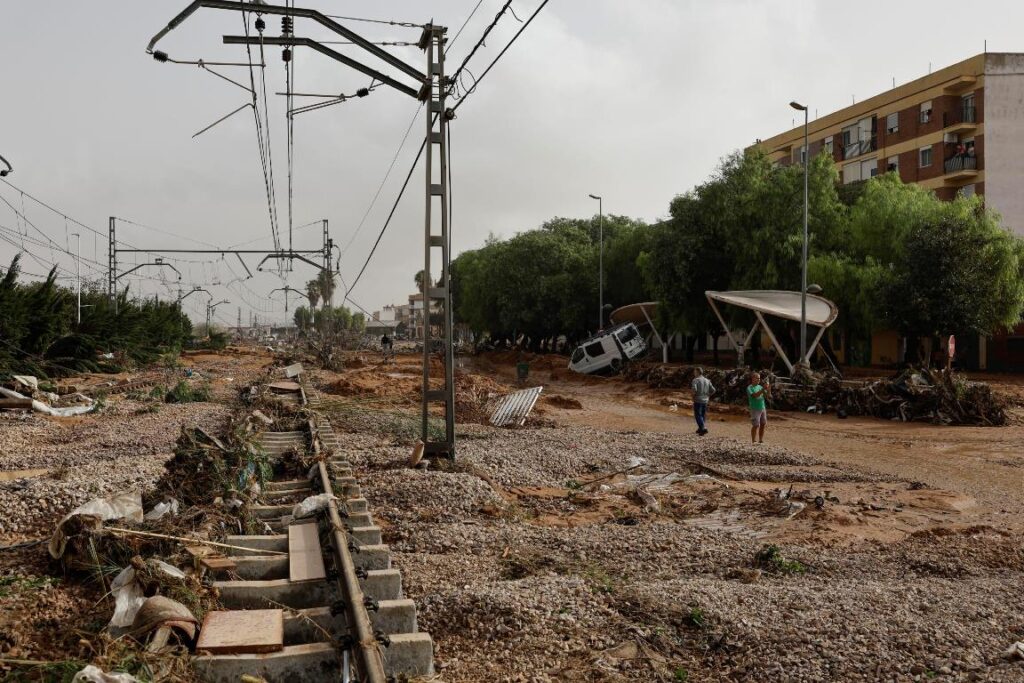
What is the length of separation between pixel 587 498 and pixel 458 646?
6741mm

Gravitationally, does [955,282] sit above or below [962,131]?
below

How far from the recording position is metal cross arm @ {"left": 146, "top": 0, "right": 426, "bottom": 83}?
489 inches

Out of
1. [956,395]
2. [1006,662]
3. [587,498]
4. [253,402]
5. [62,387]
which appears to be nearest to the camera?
[1006,662]

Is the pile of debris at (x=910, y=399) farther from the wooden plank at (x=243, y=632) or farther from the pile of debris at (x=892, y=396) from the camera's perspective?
the wooden plank at (x=243, y=632)

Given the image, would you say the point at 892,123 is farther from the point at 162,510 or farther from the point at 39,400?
the point at 162,510

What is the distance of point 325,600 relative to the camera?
6340 millimetres

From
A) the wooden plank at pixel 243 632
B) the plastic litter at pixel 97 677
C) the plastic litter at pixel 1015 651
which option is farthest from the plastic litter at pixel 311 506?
the plastic litter at pixel 1015 651

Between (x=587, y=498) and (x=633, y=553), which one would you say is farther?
(x=587, y=498)

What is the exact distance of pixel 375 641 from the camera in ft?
16.1

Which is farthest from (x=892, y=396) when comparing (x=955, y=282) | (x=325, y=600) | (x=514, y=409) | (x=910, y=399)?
(x=325, y=600)

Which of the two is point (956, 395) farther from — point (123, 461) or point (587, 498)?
point (123, 461)

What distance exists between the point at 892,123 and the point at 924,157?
11.9 feet

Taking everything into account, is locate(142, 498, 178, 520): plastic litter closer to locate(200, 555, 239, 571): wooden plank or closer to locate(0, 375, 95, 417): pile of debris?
locate(200, 555, 239, 571): wooden plank

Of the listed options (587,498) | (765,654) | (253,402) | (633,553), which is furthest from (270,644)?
(253,402)
